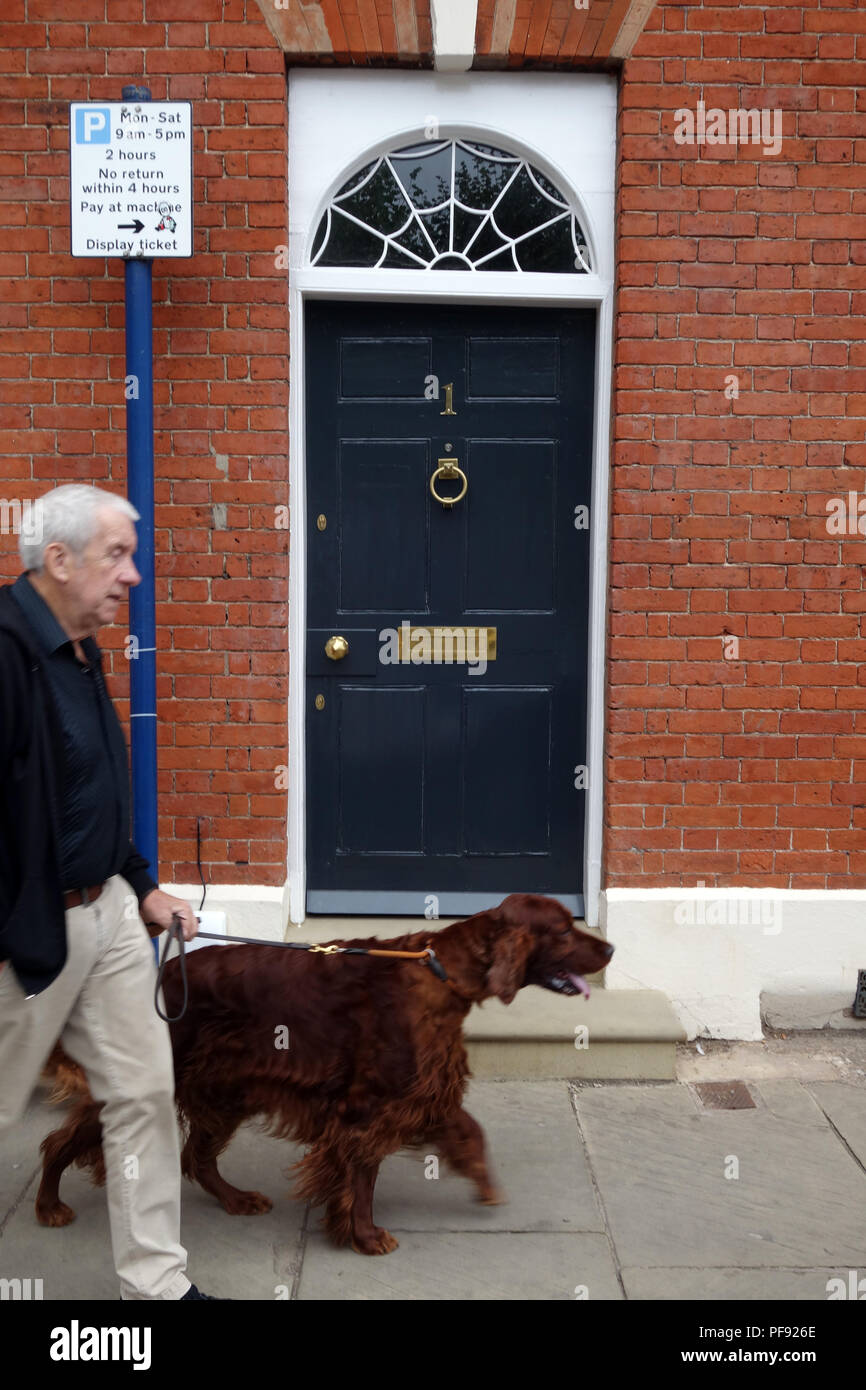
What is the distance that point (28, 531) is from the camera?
2873 mm

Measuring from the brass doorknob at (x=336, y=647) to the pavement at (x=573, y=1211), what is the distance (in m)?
1.93

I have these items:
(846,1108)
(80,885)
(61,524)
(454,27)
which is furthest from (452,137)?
(846,1108)

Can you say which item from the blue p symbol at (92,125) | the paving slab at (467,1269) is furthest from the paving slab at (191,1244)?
the blue p symbol at (92,125)

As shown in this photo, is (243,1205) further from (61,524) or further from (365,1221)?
(61,524)

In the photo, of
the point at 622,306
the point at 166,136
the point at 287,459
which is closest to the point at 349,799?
the point at 287,459

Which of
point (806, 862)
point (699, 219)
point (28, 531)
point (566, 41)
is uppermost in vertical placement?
point (566, 41)

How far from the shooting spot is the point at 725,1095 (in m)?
4.79

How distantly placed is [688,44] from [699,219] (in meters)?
0.70

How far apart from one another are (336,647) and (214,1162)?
2288 mm

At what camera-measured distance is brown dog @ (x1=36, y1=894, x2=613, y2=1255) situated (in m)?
3.54

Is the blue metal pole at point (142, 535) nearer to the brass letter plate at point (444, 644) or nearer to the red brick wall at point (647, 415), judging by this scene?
the red brick wall at point (647, 415)

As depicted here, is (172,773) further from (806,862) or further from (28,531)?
(806,862)

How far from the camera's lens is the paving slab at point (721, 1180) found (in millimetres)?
3686

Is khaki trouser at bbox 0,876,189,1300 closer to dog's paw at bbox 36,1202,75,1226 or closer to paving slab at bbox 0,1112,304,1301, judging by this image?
paving slab at bbox 0,1112,304,1301
